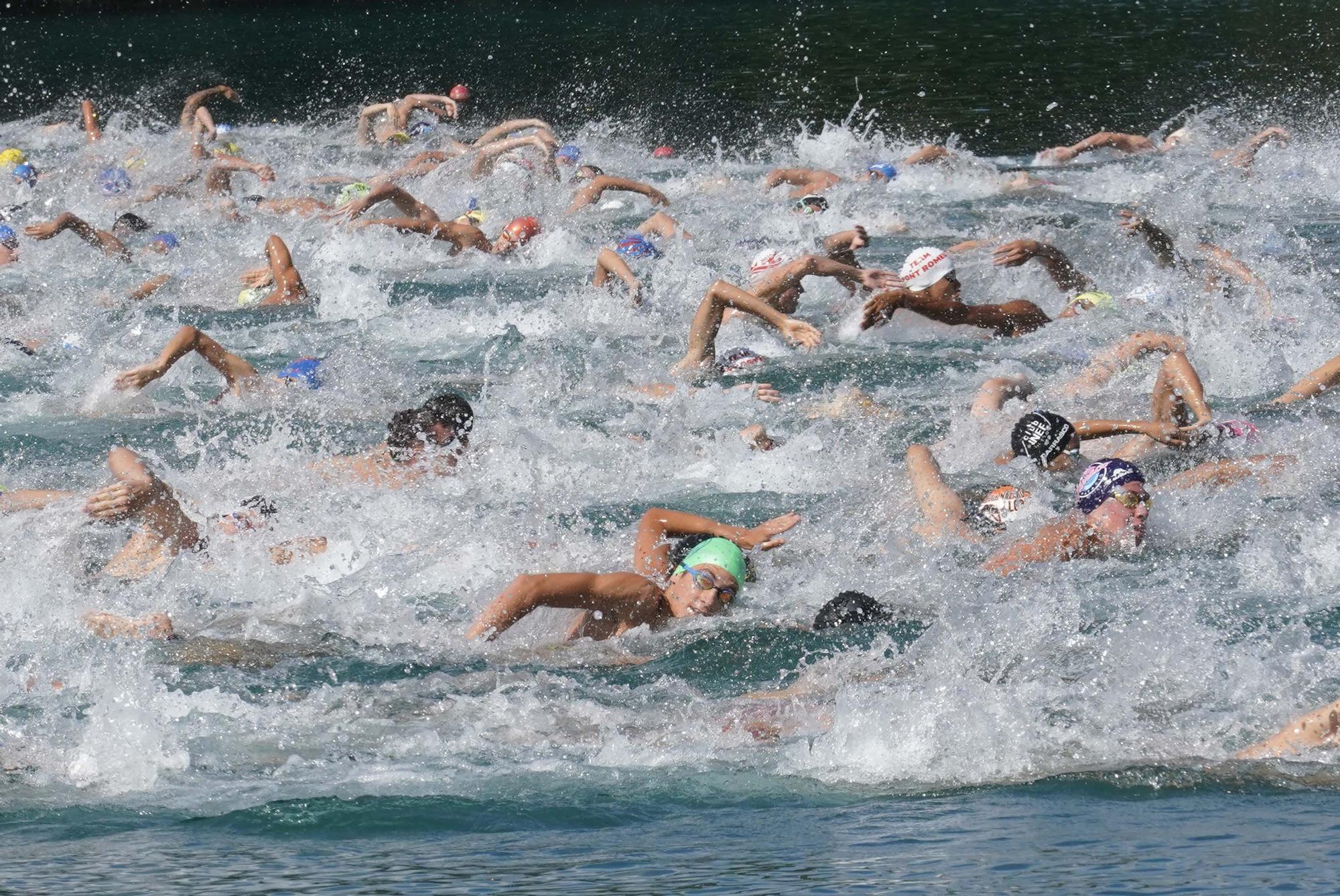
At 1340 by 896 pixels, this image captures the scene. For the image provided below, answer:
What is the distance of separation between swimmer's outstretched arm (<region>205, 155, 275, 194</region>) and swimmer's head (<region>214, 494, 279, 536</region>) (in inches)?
385

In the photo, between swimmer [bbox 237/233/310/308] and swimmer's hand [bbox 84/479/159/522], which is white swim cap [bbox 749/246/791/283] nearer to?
swimmer [bbox 237/233/310/308]

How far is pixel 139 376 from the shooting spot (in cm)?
938

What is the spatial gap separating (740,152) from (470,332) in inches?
398

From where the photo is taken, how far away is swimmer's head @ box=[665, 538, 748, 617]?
24.2 feet

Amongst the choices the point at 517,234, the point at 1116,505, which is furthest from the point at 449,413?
the point at 517,234

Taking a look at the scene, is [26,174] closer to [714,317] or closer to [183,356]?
[183,356]

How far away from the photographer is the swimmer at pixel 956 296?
1106 centimetres

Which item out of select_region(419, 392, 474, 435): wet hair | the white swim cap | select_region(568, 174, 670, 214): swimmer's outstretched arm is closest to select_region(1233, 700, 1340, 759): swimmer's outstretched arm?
select_region(419, 392, 474, 435): wet hair

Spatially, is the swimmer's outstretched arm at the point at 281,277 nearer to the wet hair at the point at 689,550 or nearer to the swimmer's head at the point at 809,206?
the swimmer's head at the point at 809,206

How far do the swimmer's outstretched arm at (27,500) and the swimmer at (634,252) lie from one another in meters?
5.34

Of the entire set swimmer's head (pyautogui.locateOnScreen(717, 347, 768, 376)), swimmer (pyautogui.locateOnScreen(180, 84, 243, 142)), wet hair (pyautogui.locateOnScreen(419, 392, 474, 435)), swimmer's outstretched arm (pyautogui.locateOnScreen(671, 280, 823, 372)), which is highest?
swimmer (pyautogui.locateOnScreen(180, 84, 243, 142))

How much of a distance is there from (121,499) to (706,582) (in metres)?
2.66

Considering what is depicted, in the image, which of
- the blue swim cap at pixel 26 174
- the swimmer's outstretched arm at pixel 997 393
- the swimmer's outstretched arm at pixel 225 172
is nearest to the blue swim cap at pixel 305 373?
the swimmer's outstretched arm at pixel 997 393

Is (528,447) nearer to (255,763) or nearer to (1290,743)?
(255,763)
